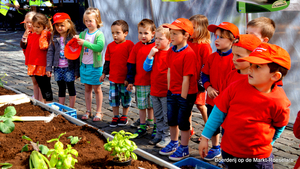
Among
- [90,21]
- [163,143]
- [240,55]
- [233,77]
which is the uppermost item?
[90,21]

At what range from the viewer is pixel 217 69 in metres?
3.35

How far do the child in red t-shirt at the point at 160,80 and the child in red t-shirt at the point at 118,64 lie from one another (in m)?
0.71

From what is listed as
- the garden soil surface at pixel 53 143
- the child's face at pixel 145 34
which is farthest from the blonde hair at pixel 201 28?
the garden soil surface at pixel 53 143

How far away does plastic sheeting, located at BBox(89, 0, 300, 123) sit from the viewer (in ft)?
15.6

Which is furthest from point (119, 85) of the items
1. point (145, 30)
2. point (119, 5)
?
point (119, 5)

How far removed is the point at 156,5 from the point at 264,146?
518 centimetres

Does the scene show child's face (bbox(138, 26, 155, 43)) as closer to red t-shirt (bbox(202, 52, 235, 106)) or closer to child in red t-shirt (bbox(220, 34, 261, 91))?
red t-shirt (bbox(202, 52, 235, 106))

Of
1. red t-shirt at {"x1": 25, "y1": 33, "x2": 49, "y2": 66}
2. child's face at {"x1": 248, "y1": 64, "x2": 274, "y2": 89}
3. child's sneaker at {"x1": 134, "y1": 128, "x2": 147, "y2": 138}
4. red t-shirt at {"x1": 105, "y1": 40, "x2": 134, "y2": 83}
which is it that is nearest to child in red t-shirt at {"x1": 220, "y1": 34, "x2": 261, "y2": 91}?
child's face at {"x1": 248, "y1": 64, "x2": 274, "y2": 89}

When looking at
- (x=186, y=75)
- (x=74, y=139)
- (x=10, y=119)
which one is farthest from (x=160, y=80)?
(x=10, y=119)

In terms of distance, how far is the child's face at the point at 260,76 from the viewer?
203 centimetres

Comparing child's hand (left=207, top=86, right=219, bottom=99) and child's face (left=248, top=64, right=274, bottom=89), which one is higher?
child's face (left=248, top=64, right=274, bottom=89)

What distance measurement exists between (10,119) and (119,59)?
2.10 m

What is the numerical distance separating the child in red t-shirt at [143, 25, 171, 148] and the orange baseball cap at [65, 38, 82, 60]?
4.83ft

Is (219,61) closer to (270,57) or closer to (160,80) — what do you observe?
(160,80)
